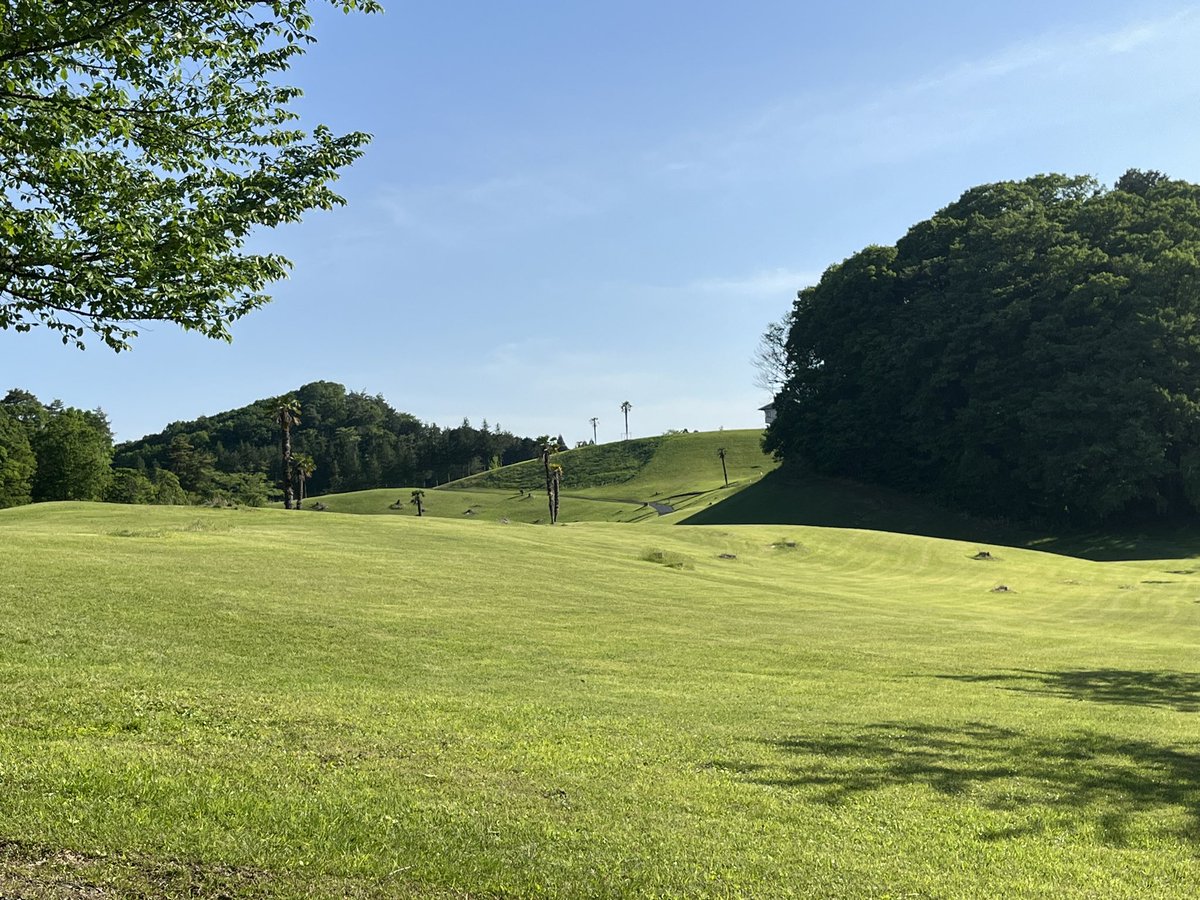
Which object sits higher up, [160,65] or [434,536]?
[160,65]

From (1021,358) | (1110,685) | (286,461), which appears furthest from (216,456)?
(1110,685)

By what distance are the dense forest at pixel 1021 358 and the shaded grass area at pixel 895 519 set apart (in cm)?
182

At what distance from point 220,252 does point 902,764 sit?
10.6m

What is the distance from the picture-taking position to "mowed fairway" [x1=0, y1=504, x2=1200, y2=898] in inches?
280

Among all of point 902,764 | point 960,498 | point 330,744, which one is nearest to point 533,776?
point 330,744

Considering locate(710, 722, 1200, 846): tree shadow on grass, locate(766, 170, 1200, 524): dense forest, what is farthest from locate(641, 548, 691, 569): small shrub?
locate(766, 170, 1200, 524): dense forest

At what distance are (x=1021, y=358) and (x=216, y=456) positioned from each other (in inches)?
5772

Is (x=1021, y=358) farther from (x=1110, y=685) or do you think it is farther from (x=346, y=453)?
(x=346, y=453)

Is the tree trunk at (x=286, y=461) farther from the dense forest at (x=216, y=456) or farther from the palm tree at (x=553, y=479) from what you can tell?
the palm tree at (x=553, y=479)

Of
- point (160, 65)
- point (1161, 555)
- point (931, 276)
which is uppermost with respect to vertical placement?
point (931, 276)

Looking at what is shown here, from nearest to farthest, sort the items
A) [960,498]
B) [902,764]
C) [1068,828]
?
1. [1068,828]
2. [902,764]
3. [960,498]

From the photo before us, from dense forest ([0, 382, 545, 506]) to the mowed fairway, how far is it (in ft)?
188

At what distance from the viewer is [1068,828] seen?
8.73 m

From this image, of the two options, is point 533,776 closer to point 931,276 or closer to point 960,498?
point 960,498
